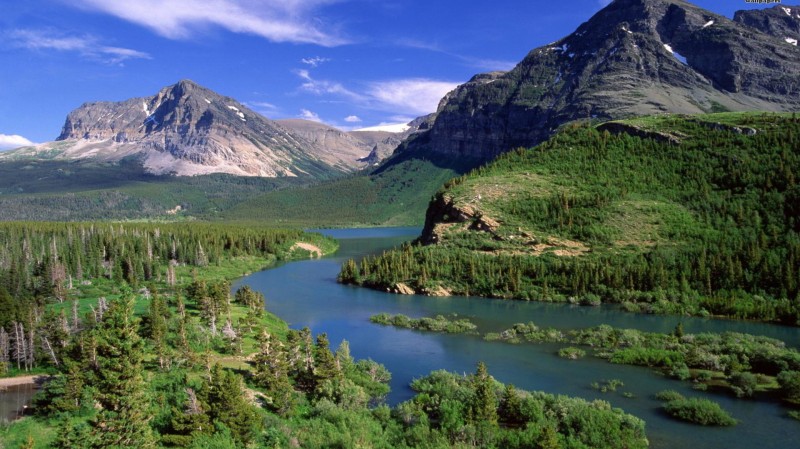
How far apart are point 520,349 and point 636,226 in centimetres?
6102

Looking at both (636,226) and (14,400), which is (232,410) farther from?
(636,226)

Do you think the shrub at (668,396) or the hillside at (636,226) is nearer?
the shrub at (668,396)

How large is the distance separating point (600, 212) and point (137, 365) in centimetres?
10640

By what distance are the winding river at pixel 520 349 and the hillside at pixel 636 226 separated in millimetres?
5836

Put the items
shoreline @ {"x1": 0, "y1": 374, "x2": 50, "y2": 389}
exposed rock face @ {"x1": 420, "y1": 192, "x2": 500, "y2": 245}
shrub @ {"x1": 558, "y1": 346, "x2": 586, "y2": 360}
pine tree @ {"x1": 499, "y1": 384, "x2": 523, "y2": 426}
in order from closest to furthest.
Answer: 1. pine tree @ {"x1": 499, "y1": 384, "x2": 523, "y2": 426}
2. shoreline @ {"x1": 0, "y1": 374, "x2": 50, "y2": 389}
3. shrub @ {"x1": 558, "y1": 346, "x2": 586, "y2": 360}
4. exposed rock face @ {"x1": 420, "y1": 192, "x2": 500, "y2": 245}

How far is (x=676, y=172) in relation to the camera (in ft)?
444

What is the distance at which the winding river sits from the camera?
1662 inches

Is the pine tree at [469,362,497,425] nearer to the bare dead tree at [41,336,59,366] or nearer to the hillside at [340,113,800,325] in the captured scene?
the bare dead tree at [41,336,59,366]

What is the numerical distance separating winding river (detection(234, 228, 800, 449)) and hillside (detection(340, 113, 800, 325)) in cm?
584

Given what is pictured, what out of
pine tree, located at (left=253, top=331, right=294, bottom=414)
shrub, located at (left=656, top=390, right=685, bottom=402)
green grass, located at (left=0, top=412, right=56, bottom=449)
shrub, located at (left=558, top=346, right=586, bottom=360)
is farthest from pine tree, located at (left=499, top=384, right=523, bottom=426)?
green grass, located at (left=0, top=412, right=56, bottom=449)

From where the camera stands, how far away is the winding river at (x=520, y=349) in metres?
42.2

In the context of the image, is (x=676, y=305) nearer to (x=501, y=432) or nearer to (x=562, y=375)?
(x=562, y=375)

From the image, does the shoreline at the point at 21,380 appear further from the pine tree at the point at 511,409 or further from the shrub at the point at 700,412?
the shrub at the point at 700,412

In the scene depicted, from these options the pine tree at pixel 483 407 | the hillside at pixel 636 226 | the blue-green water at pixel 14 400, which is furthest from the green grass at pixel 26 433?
the hillside at pixel 636 226
